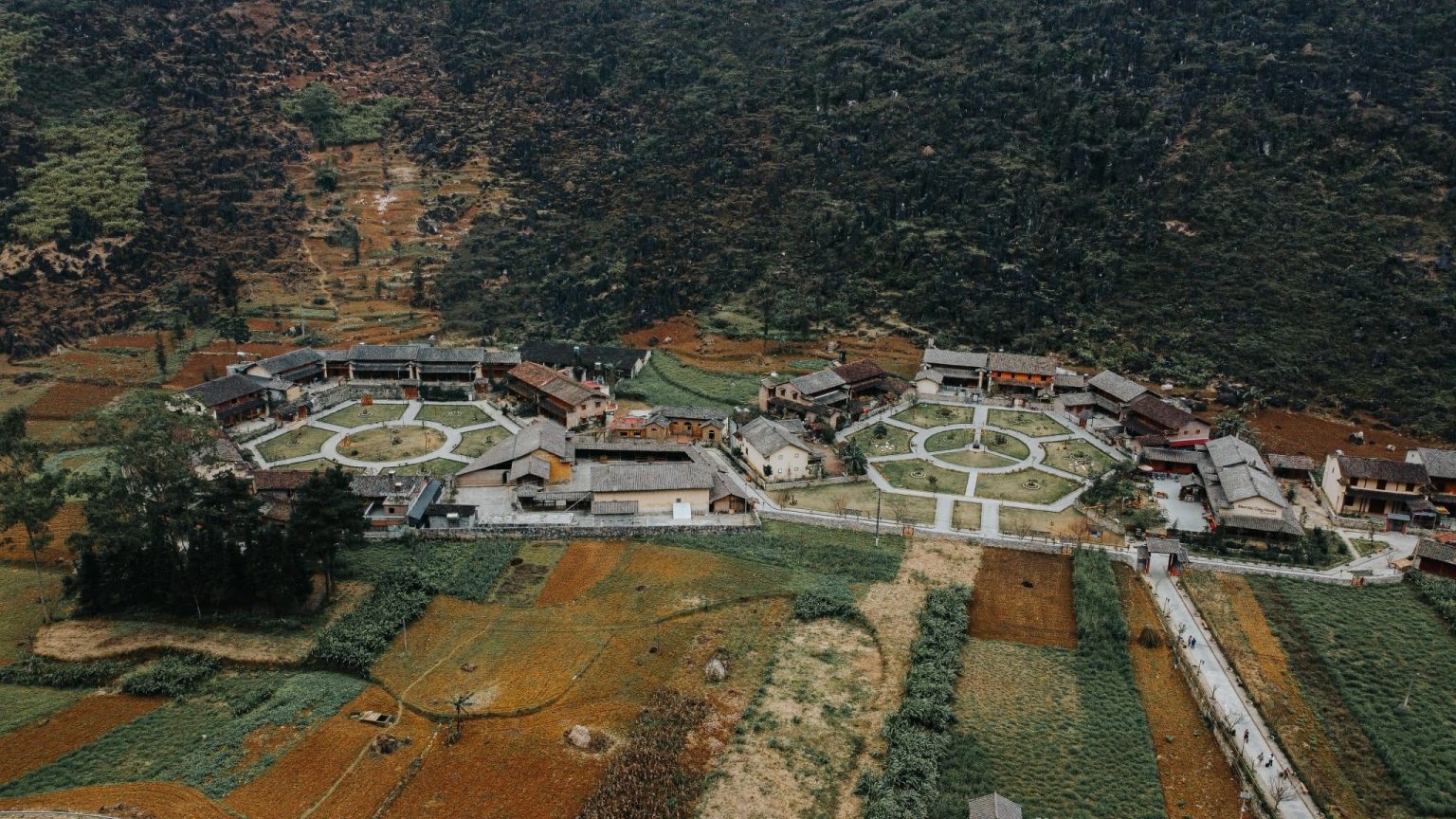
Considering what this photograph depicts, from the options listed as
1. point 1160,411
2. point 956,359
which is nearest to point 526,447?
point 956,359

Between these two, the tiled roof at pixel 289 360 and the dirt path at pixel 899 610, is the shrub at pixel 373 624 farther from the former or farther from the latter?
the tiled roof at pixel 289 360

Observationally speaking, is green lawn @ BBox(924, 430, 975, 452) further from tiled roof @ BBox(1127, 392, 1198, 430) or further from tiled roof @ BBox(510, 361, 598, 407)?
tiled roof @ BBox(510, 361, 598, 407)

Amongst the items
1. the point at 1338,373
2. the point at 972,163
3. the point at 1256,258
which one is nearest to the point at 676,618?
the point at 1338,373

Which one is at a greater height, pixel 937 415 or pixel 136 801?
pixel 937 415

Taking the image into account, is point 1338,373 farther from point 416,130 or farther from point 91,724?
point 416,130

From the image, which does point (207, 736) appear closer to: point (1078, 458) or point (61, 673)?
point (61, 673)

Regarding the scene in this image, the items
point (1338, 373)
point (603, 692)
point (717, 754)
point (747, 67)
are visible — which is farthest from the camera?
point (747, 67)

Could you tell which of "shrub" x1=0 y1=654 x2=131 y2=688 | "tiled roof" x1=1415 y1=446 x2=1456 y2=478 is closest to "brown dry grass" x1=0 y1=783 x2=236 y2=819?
"shrub" x1=0 y1=654 x2=131 y2=688
